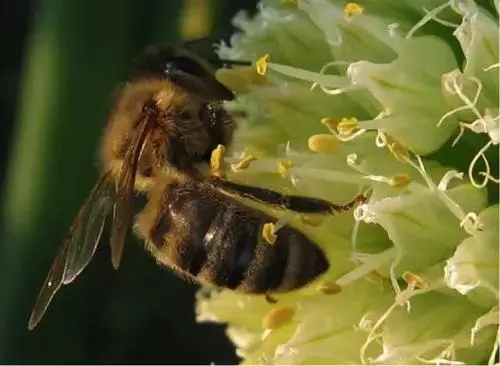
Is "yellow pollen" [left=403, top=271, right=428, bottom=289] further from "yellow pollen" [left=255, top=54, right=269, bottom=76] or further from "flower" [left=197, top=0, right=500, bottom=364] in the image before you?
"yellow pollen" [left=255, top=54, right=269, bottom=76]

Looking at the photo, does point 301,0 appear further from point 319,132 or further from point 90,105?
point 90,105

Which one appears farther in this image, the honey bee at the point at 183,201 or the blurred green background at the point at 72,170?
the blurred green background at the point at 72,170

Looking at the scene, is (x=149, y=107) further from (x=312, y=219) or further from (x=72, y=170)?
(x=72, y=170)

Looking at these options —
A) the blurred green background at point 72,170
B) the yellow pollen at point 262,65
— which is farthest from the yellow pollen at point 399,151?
the blurred green background at point 72,170

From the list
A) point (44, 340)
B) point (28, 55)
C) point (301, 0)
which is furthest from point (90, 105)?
point (301, 0)

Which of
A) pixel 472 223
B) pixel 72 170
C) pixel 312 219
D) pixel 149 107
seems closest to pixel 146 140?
pixel 149 107

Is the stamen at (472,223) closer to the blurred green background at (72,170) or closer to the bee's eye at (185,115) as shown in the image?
the bee's eye at (185,115)

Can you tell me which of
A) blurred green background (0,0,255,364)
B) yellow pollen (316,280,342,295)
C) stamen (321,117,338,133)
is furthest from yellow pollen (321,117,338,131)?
blurred green background (0,0,255,364)
